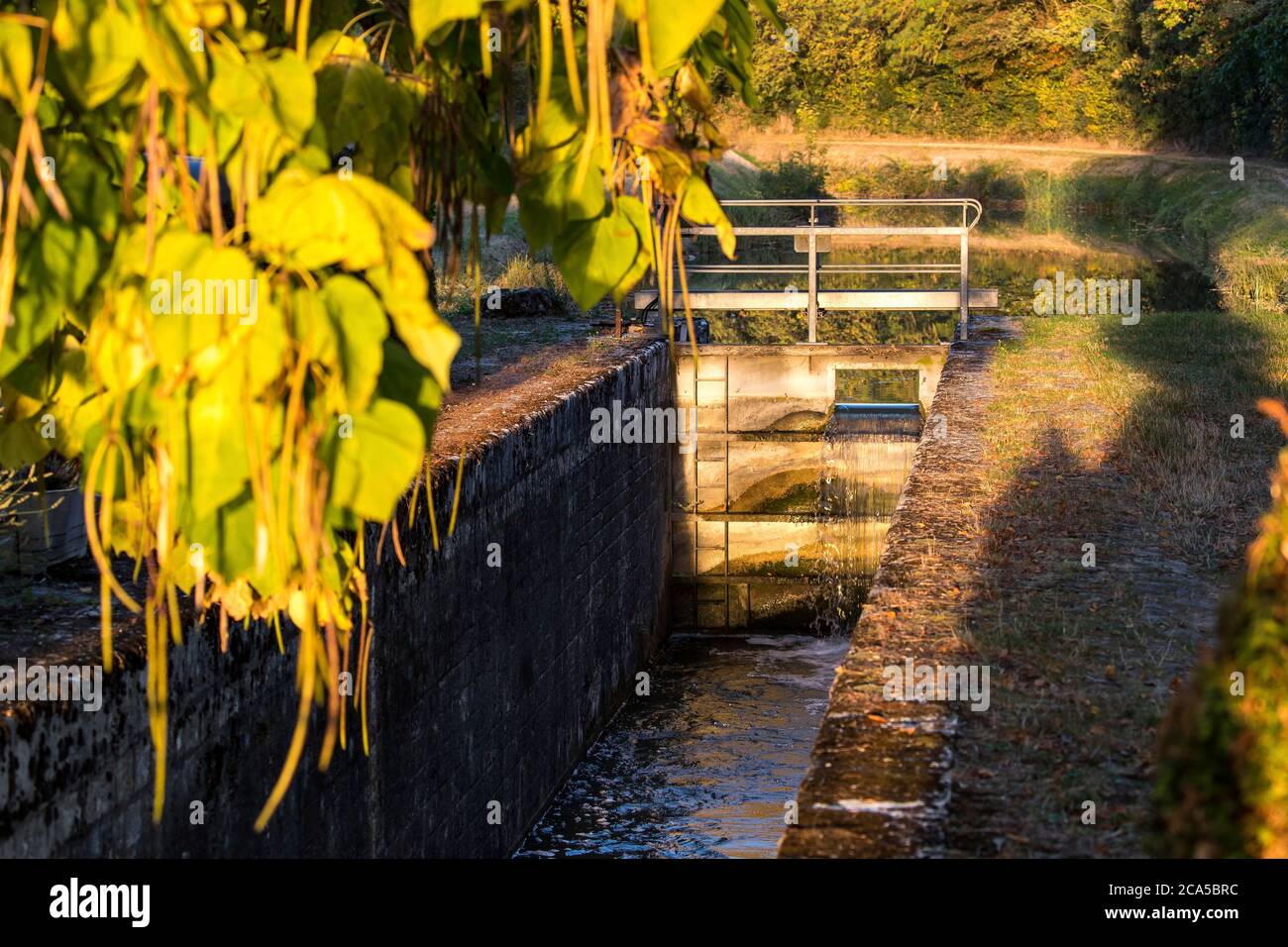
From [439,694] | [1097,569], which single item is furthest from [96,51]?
[439,694]

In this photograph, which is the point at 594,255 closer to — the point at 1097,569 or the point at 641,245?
the point at 641,245

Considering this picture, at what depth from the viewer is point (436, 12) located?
1.86 metres

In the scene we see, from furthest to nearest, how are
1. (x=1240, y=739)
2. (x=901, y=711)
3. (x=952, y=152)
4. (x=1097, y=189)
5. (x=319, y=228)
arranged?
(x=952, y=152), (x=1097, y=189), (x=901, y=711), (x=1240, y=739), (x=319, y=228)

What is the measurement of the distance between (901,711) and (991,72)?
48.4m

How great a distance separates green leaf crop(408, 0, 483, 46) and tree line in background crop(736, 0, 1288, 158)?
Result: 4296cm

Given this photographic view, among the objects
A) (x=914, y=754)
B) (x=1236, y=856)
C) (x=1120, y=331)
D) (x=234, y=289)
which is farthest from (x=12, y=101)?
(x=1120, y=331)

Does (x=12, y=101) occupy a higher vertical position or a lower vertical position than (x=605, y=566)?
higher

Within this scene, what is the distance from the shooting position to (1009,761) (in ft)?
15.4

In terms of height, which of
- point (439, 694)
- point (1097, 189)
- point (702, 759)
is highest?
point (1097, 189)

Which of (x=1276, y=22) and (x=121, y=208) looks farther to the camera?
(x=1276, y=22)

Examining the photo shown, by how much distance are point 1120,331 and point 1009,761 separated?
40.7 ft

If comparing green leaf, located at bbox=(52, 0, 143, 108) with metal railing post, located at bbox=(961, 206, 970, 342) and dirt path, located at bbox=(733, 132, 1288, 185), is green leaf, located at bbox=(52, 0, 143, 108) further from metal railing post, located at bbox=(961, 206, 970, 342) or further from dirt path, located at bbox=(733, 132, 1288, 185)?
dirt path, located at bbox=(733, 132, 1288, 185)
